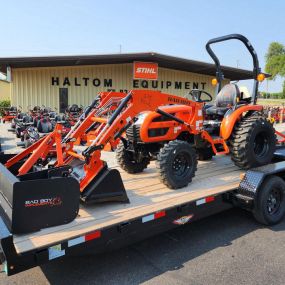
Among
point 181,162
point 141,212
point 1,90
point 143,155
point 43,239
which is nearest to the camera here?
point 43,239

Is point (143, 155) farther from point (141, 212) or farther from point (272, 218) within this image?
point (272, 218)

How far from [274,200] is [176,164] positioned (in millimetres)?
1509

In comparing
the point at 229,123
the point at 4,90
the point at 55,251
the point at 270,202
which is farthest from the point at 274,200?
the point at 4,90

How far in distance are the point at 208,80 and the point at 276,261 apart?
19.2 meters

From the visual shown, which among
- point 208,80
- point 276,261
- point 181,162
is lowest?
point 276,261

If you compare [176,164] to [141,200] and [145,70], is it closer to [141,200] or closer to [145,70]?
[141,200]

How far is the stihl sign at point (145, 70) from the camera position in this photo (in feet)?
57.7

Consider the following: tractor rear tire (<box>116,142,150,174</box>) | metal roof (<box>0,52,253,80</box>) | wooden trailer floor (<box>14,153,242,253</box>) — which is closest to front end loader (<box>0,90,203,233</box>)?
wooden trailer floor (<box>14,153,242,253</box>)

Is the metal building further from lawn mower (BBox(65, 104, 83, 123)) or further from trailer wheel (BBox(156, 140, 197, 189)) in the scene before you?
trailer wheel (BBox(156, 140, 197, 189))

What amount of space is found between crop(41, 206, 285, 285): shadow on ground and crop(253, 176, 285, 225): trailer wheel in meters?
0.15

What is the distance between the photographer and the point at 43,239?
108 inches

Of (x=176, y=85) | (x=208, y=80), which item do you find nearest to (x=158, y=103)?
(x=176, y=85)

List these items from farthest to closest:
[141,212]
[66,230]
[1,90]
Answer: [1,90] → [141,212] → [66,230]

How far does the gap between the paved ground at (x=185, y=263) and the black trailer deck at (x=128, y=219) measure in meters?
0.35
